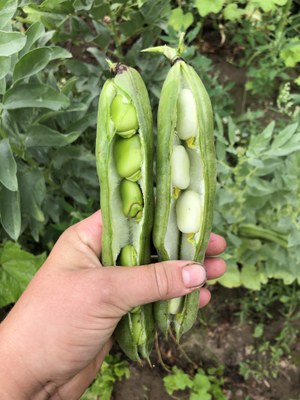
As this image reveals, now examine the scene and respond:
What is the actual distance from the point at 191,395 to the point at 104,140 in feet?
5.54

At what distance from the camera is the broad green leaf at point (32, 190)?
2.00m

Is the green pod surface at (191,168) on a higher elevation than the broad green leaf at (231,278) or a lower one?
higher

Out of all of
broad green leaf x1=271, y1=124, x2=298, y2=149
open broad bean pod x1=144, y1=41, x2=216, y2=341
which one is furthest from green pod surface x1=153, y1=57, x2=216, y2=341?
broad green leaf x1=271, y1=124, x2=298, y2=149

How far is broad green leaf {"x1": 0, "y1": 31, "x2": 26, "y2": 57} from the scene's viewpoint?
4.81ft

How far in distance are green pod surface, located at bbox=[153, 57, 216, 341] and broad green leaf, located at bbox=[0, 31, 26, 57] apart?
512 millimetres

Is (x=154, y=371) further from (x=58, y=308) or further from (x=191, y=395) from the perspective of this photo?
(x=58, y=308)

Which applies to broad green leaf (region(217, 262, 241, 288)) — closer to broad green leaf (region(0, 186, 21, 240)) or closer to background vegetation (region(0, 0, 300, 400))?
background vegetation (region(0, 0, 300, 400))

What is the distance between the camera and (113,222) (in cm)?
142

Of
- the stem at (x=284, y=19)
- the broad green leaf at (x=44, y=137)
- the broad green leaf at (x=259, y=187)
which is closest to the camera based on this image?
the broad green leaf at (x=44, y=137)

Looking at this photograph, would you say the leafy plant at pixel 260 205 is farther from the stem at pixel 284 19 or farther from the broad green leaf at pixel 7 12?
the broad green leaf at pixel 7 12

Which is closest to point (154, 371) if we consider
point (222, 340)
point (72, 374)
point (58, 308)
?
point (222, 340)

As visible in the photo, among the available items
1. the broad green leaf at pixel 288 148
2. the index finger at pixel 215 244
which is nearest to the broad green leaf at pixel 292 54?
the broad green leaf at pixel 288 148

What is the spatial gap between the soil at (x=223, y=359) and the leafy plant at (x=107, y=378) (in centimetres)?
6

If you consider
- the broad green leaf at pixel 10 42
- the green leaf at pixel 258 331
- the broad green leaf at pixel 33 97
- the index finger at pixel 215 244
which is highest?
the broad green leaf at pixel 10 42
